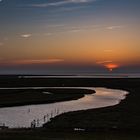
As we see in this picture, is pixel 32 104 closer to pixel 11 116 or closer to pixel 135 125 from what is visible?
pixel 11 116

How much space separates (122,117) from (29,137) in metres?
23.1

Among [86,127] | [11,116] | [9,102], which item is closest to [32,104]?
[9,102]

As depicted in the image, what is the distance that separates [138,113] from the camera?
52.7 meters

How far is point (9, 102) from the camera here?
69.3m

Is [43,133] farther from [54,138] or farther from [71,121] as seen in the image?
[71,121]

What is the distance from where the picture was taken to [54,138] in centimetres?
2800

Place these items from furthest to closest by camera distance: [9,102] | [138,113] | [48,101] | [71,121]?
1. [48,101]
2. [9,102]
3. [138,113]
4. [71,121]

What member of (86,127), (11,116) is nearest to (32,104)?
(11,116)

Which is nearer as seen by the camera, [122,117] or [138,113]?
[122,117]

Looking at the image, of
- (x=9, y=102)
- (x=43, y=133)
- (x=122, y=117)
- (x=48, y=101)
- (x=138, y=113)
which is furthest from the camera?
(x=48, y=101)

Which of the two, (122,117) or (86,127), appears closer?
(86,127)

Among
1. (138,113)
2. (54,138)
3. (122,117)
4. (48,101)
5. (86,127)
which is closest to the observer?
(54,138)

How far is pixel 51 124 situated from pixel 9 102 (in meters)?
29.2

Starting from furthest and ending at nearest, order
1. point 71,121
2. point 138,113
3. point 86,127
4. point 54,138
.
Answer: point 138,113
point 71,121
point 86,127
point 54,138
